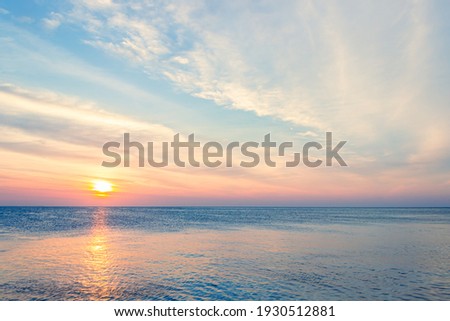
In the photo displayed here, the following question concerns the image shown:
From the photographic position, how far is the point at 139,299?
61.0ft

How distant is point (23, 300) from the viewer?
1802 centimetres

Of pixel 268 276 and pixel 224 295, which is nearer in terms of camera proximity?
pixel 224 295

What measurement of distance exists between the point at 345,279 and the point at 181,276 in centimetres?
1226

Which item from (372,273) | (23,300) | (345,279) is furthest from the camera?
(372,273)

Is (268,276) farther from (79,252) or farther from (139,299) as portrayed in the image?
(79,252)
